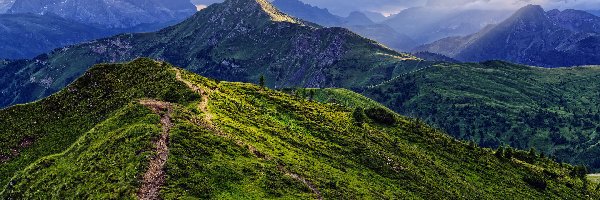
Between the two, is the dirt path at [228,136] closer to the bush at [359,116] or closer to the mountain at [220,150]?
the mountain at [220,150]

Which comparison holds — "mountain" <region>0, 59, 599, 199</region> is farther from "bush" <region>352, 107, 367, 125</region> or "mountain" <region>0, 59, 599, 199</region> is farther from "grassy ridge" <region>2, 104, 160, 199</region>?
"bush" <region>352, 107, 367, 125</region>

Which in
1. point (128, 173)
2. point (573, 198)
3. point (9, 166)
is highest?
point (128, 173)

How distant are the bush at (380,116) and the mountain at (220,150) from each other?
46 centimetres

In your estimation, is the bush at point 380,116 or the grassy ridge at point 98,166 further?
the bush at point 380,116

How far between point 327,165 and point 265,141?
15.5 m

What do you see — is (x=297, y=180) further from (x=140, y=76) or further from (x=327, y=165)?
(x=140, y=76)

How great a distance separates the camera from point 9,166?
103000mm

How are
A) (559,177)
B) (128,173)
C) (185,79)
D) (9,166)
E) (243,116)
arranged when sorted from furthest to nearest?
(559,177), (185,79), (243,116), (9,166), (128,173)

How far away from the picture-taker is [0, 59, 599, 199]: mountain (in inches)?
3290

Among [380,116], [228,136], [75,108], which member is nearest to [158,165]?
[228,136]

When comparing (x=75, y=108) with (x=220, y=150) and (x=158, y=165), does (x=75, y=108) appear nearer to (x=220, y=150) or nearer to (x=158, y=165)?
(x=220, y=150)

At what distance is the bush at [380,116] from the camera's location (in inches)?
6270

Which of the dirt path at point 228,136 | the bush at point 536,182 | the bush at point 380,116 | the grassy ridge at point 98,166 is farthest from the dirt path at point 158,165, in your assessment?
the bush at point 536,182

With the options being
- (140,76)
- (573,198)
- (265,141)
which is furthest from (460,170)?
(140,76)
